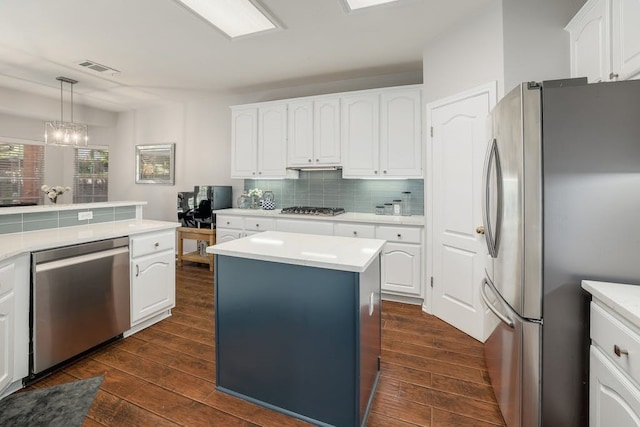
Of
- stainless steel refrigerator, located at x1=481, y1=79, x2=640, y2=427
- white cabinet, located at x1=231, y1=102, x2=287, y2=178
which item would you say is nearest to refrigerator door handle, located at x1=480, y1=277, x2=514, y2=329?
stainless steel refrigerator, located at x1=481, y1=79, x2=640, y2=427

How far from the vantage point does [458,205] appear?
8.76 feet

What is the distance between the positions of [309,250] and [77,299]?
173cm

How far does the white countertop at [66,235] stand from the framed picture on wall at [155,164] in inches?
106

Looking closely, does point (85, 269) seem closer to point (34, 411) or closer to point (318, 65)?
point (34, 411)

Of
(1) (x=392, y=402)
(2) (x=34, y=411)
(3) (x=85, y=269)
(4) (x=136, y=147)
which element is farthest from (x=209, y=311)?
(4) (x=136, y=147)

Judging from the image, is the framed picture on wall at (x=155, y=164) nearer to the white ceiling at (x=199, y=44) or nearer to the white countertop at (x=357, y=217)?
the white ceiling at (x=199, y=44)

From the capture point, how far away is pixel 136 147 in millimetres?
5633

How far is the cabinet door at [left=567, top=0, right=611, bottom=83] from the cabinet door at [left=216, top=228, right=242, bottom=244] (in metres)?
3.77

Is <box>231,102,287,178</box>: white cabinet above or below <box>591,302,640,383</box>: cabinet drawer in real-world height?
above

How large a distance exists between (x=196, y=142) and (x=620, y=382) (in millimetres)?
5451

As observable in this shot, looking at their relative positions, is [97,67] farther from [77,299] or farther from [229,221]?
[77,299]

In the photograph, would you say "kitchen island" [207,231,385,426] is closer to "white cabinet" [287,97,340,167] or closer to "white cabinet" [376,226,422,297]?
"white cabinet" [376,226,422,297]

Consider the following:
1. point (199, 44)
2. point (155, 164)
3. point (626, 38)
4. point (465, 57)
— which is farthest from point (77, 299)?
point (155, 164)

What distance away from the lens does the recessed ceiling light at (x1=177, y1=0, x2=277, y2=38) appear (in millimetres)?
2404
